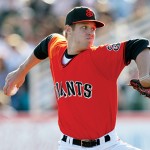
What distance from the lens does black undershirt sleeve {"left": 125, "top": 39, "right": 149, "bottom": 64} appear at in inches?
201

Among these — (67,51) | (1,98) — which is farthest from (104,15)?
(67,51)

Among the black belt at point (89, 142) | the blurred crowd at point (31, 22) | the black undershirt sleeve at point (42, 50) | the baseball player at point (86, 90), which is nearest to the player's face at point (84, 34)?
the baseball player at point (86, 90)

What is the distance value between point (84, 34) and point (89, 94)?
0.58 m

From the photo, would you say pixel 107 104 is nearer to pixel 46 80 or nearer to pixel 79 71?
pixel 79 71

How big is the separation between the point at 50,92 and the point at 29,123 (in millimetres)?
1352

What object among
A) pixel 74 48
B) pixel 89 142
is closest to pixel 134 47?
pixel 74 48

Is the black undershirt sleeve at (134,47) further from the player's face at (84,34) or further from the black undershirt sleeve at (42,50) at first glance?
the black undershirt sleeve at (42,50)

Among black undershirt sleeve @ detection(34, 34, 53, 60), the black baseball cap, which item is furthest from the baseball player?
black undershirt sleeve @ detection(34, 34, 53, 60)

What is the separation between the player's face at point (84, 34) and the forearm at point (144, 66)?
0.82 metres

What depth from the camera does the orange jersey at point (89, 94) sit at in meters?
5.67

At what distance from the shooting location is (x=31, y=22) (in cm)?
1329

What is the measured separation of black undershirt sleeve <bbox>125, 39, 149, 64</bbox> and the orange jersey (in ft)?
0.84

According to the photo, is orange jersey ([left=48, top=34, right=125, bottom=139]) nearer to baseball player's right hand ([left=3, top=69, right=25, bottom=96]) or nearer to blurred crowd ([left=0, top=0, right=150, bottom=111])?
baseball player's right hand ([left=3, top=69, right=25, bottom=96])

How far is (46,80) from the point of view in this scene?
38.7ft
